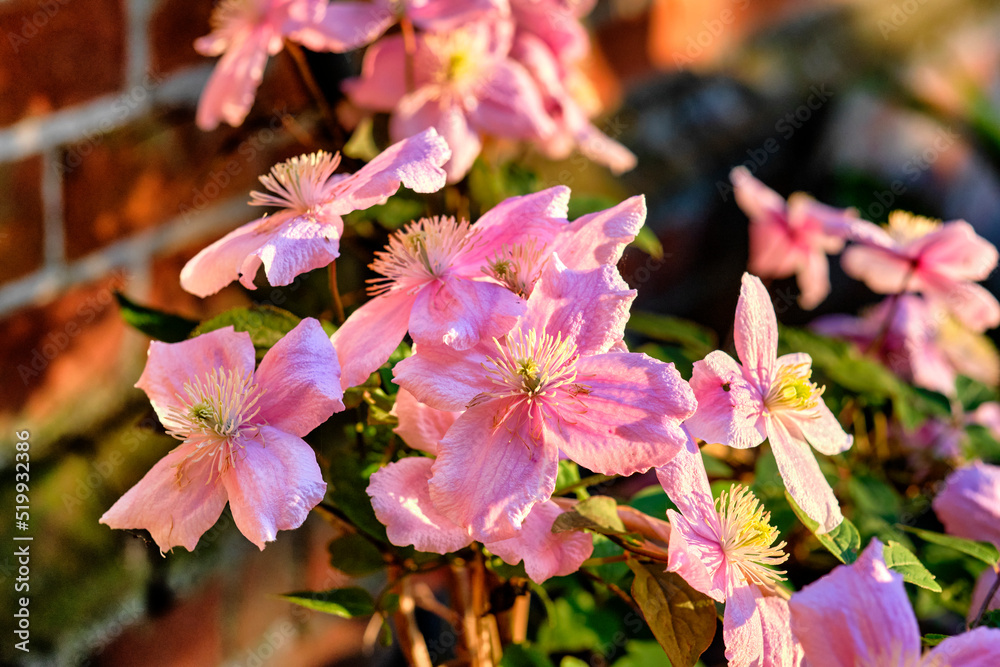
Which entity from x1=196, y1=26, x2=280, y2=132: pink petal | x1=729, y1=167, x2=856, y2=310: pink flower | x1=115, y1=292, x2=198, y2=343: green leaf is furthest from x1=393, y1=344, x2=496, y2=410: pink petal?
x1=729, y1=167, x2=856, y2=310: pink flower

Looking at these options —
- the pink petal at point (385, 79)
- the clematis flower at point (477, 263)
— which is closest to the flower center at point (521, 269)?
the clematis flower at point (477, 263)

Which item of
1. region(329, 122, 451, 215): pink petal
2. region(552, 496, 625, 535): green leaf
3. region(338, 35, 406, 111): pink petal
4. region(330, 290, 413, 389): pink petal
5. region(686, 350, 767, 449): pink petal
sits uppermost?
region(329, 122, 451, 215): pink petal

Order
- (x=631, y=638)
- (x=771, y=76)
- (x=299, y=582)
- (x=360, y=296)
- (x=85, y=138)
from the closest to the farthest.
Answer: (x=360, y=296) → (x=85, y=138) → (x=631, y=638) → (x=299, y=582) → (x=771, y=76)

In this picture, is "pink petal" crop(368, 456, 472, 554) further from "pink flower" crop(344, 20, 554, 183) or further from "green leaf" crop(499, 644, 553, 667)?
"pink flower" crop(344, 20, 554, 183)

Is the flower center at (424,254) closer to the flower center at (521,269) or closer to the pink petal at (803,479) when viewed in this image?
the flower center at (521,269)

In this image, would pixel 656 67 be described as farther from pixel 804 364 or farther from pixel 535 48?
pixel 804 364

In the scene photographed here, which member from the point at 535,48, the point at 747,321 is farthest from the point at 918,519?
the point at 535,48

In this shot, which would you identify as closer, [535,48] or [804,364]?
[804,364]
